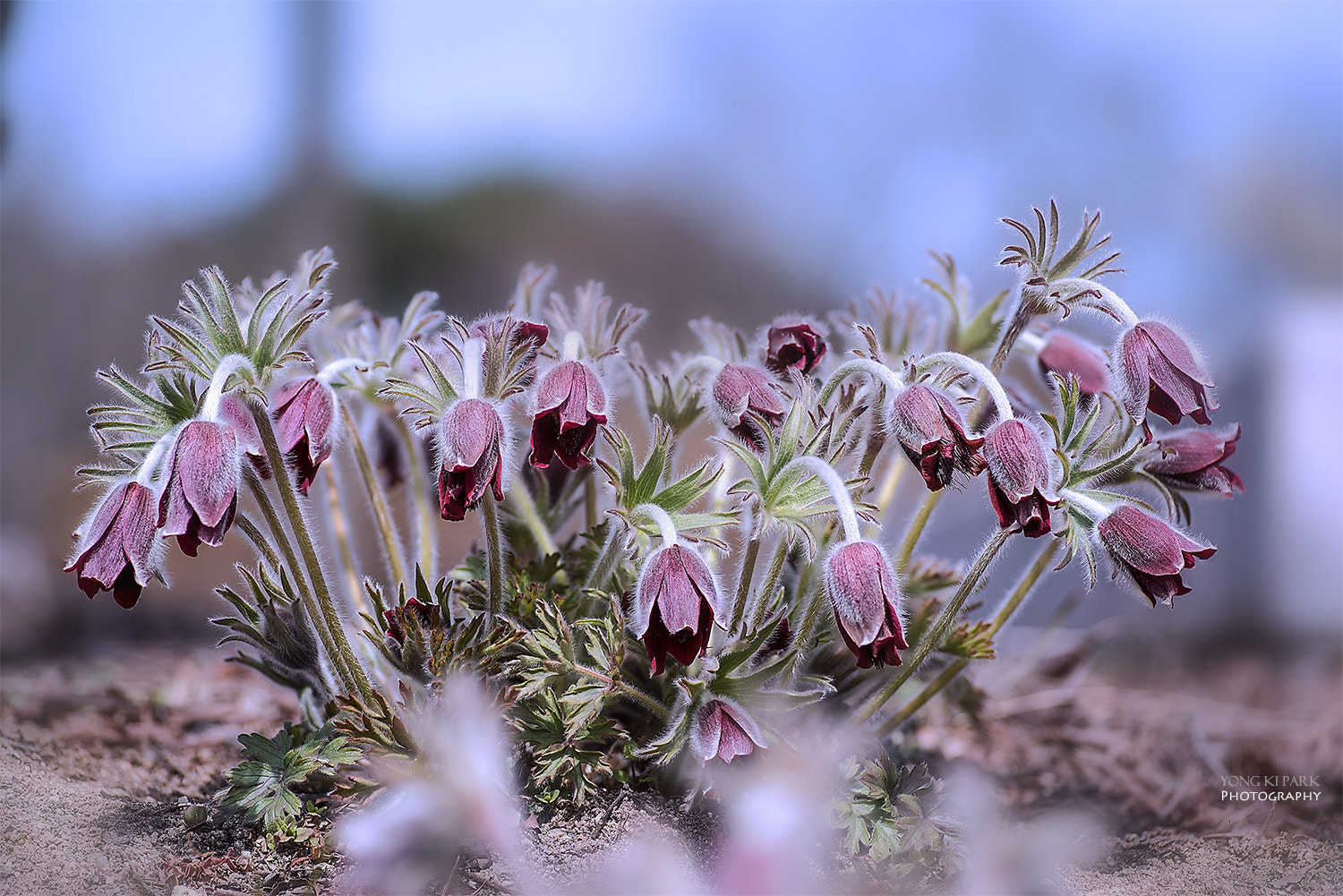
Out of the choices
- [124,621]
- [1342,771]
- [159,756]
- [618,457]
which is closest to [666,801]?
[618,457]

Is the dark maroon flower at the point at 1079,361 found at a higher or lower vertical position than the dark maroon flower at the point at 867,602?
higher

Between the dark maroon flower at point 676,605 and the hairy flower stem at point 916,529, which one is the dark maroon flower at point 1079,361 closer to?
the hairy flower stem at point 916,529

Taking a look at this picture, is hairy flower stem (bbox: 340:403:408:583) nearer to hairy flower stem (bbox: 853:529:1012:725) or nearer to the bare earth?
the bare earth

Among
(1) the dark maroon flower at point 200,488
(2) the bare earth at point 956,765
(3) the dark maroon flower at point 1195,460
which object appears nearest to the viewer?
(1) the dark maroon flower at point 200,488

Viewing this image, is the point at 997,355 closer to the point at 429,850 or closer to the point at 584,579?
the point at 584,579

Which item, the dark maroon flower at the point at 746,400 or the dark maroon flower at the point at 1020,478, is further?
the dark maroon flower at the point at 746,400

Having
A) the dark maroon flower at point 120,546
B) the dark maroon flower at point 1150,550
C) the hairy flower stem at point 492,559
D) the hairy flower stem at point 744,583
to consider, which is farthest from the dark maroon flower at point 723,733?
the dark maroon flower at point 120,546

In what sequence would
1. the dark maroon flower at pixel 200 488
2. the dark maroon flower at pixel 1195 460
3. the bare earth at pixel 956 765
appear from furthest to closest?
1. the dark maroon flower at pixel 1195 460
2. the bare earth at pixel 956 765
3. the dark maroon flower at pixel 200 488

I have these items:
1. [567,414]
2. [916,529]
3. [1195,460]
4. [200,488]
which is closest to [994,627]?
[916,529]

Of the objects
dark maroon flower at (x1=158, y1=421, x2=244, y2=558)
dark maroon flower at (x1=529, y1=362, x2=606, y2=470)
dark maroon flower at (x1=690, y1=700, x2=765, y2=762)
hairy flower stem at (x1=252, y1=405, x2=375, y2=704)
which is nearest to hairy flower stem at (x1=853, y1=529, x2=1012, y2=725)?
dark maroon flower at (x1=690, y1=700, x2=765, y2=762)
